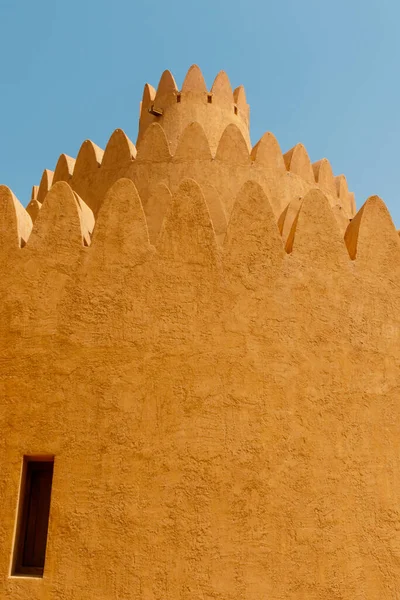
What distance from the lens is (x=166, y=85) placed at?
10.2m

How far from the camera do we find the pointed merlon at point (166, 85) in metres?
10.1

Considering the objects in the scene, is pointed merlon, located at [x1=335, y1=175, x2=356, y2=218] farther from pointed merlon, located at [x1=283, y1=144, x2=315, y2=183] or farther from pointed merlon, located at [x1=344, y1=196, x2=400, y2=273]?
pointed merlon, located at [x1=344, y1=196, x2=400, y2=273]

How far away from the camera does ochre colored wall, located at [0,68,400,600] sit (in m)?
5.22

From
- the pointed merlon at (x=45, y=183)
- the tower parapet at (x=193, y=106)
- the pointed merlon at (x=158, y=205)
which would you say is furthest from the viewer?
the tower parapet at (x=193, y=106)

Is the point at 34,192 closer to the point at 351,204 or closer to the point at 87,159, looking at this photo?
the point at 87,159

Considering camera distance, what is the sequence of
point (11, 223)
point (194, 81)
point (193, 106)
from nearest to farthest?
point (11, 223), point (193, 106), point (194, 81)

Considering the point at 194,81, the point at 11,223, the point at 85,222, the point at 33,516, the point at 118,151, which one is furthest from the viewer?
the point at 194,81

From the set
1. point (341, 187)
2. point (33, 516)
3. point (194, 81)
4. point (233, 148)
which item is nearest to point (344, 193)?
point (341, 187)

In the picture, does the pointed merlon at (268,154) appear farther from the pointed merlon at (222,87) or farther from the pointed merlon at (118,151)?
the pointed merlon at (222,87)

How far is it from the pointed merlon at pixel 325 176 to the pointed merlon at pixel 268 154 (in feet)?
2.42

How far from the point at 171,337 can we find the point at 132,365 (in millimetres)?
408

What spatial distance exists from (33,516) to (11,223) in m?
2.63

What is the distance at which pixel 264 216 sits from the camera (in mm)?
6074

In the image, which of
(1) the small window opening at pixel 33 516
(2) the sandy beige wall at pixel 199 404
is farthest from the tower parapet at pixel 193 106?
(1) the small window opening at pixel 33 516
